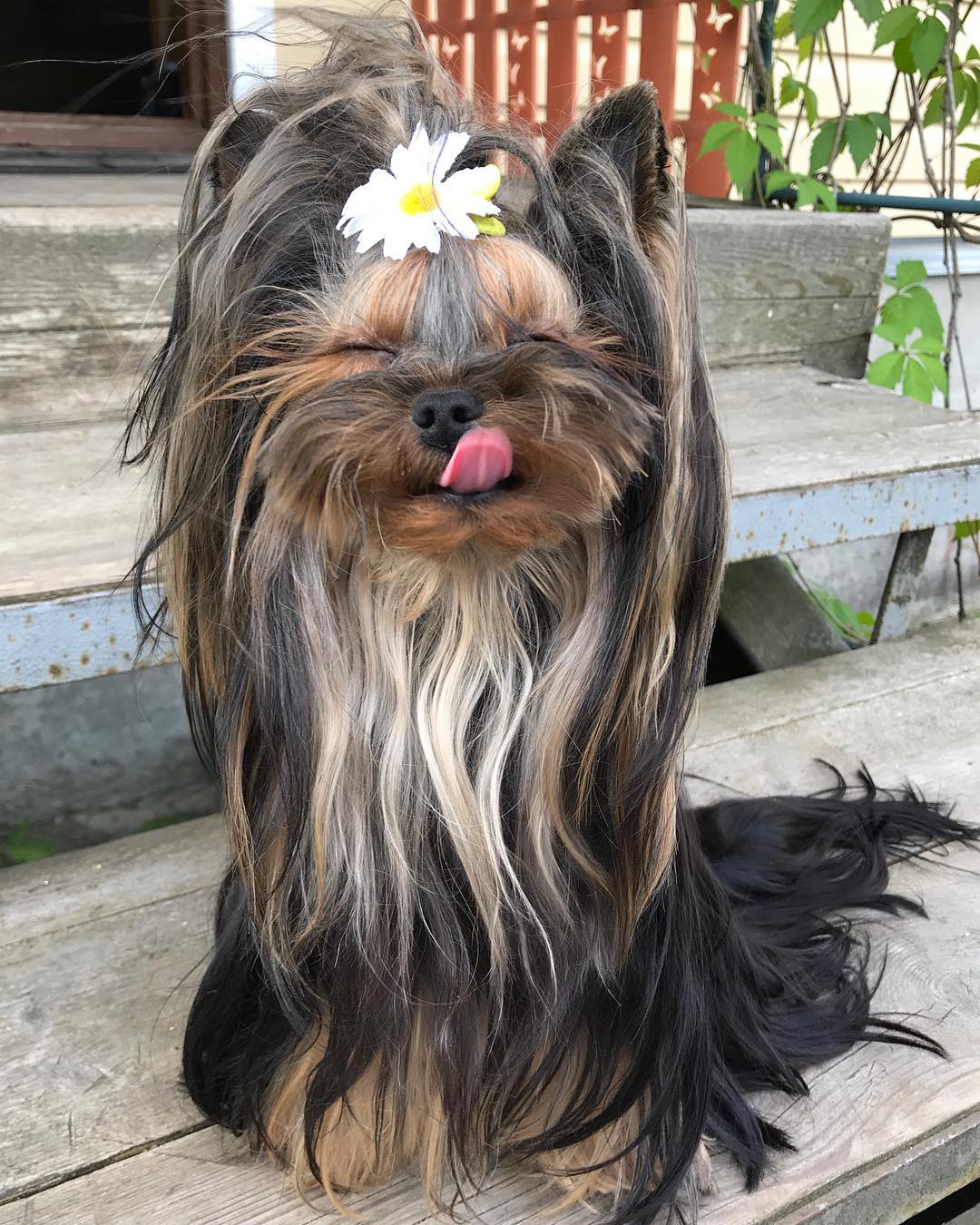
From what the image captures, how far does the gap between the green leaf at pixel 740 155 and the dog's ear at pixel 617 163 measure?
1.71m

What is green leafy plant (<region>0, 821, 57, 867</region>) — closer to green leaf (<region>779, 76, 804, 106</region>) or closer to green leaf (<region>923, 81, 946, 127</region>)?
green leaf (<region>779, 76, 804, 106</region>)

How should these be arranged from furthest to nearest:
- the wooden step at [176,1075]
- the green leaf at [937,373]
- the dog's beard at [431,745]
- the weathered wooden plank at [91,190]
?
1. the green leaf at [937,373]
2. the weathered wooden plank at [91,190]
3. the wooden step at [176,1075]
4. the dog's beard at [431,745]

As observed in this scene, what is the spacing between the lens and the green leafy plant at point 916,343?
8.49ft

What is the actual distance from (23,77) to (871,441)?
3.39m

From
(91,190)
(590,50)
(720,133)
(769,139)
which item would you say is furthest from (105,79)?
(769,139)

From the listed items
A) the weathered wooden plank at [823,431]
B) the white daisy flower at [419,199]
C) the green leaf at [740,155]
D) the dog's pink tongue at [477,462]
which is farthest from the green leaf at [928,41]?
the dog's pink tongue at [477,462]

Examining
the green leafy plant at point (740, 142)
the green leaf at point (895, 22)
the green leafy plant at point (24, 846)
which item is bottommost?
the green leafy plant at point (24, 846)

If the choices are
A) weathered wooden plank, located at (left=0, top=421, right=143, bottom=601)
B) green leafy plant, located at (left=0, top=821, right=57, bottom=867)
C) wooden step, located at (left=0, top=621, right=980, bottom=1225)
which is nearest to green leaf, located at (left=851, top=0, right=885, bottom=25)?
wooden step, located at (left=0, top=621, right=980, bottom=1225)

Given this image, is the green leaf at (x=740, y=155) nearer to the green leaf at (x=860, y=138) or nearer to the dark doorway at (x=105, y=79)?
the green leaf at (x=860, y=138)

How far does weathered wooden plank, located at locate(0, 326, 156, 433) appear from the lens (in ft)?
6.43

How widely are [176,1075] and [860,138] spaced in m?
2.43

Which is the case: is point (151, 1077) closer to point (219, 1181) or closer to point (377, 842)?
point (219, 1181)

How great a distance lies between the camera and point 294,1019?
1.08 meters

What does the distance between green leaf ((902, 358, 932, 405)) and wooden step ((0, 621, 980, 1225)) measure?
41.5 inches
